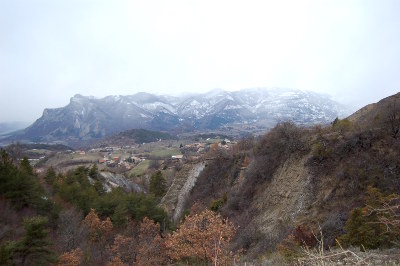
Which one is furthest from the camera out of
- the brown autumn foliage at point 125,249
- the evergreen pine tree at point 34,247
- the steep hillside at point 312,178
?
the brown autumn foliage at point 125,249

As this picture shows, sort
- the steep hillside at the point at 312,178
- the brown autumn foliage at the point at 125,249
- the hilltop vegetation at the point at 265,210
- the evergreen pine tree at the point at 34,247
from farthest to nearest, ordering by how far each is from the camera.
A: the brown autumn foliage at the point at 125,249 → the steep hillside at the point at 312,178 → the evergreen pine tree at the point at 34,247 → the hilltop vegetation at the point at 265,210

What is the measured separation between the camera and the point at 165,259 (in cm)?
2255

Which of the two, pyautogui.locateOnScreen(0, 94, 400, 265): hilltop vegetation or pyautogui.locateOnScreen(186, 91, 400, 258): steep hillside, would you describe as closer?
pyautogui.locateOnScreen(0, 94, 400, 265): hilltop vegetation

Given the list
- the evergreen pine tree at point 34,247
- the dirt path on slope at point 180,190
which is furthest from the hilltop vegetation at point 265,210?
the dirt path on slope at point 180,190

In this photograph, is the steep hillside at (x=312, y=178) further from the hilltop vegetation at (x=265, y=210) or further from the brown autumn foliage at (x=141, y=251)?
the brown autumn foliage at (x=141, y=251)

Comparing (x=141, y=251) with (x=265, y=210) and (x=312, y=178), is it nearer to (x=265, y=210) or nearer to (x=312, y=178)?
(x=265, y=210)

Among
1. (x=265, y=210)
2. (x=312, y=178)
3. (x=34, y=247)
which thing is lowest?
(x=265, y=210)

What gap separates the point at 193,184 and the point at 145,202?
10.7 m

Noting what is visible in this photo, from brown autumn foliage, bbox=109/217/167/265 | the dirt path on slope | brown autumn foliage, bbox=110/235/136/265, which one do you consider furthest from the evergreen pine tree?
the dirt path on slope

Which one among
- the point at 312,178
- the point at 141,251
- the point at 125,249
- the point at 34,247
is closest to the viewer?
the point at 34,247

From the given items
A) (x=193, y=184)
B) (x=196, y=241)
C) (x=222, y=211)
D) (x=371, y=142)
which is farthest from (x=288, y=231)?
(x=193, y=184)

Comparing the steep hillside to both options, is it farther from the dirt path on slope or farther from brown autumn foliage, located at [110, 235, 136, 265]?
the dirt path on slope

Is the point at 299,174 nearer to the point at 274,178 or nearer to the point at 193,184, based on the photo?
the point at 274,178

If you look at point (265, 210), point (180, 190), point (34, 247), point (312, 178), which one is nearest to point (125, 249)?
point (34, 247)
